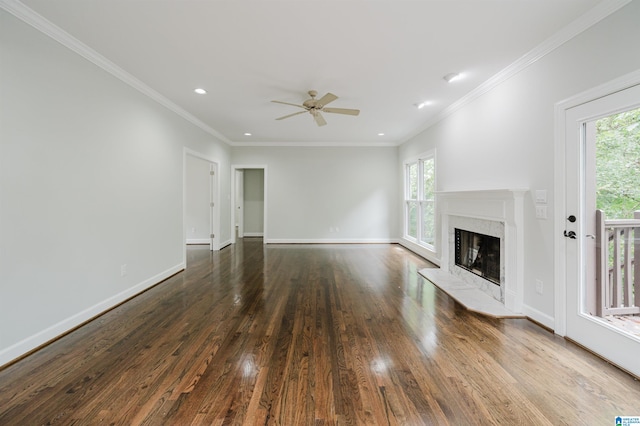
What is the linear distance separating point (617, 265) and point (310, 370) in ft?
7.75

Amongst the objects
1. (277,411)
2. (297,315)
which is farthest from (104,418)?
(297,315)

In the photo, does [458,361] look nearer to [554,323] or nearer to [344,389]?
[344,389]

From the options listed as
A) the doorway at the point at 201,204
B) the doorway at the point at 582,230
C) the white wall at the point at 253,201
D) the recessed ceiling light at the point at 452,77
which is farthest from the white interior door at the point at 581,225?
the white wall at the point at 253,201

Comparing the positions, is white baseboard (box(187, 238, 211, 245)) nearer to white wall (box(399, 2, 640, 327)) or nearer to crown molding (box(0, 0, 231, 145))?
crown molding (box(0, 0, 231, 145))

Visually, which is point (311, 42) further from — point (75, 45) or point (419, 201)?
point (419, 201)

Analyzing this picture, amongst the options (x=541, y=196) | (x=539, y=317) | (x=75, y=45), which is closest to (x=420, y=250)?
(x=539, y=317)

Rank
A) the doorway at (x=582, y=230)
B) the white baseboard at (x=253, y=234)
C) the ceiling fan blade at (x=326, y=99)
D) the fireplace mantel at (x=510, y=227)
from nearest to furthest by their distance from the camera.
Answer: the doorway at (x=582, y=230), the fireplace mantel at (x=510, y=227), the ceiling fan blade at (x=326, y=99), the white baseboard at (x=253, y=234)

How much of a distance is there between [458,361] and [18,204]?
11.3 ft

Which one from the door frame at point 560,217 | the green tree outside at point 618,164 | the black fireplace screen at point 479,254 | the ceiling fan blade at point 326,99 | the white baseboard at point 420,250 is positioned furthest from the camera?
the white baseboard at point 420,250

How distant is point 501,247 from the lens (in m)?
2.95

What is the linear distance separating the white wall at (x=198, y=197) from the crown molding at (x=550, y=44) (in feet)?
18.1

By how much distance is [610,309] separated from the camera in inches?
77.2

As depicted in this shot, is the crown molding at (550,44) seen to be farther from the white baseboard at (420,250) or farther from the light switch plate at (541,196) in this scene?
the white baseboard at (420,250)

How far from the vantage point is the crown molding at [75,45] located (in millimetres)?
1935
